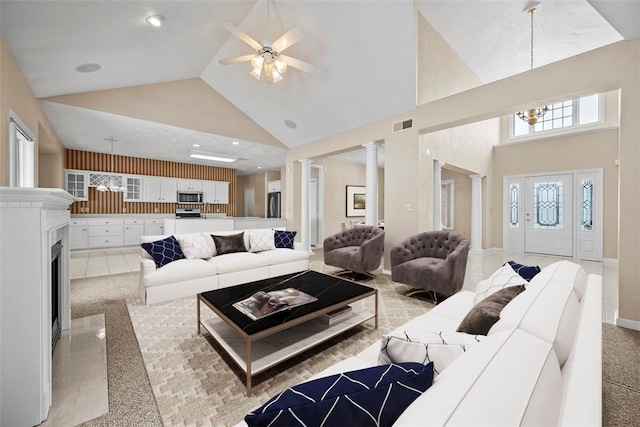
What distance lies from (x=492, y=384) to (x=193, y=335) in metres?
2.36

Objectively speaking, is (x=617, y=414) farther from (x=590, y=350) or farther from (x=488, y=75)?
(x=488, y=75)

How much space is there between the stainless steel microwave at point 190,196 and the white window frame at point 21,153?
162 inches

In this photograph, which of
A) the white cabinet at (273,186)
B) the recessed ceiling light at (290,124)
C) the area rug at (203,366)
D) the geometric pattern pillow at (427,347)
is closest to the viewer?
the geometric pattern pillow at (427,347)

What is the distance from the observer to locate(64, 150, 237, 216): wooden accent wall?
6770 millimetres

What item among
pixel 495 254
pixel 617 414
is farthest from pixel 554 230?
pixel 617 414

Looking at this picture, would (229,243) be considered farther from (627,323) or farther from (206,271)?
(627,323)

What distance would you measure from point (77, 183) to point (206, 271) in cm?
583

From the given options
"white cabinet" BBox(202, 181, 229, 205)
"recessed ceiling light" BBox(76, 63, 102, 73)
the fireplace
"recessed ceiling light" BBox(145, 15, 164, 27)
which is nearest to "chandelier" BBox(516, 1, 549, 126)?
"recessed ceiling light" BBox(145, 15, 164, 27)

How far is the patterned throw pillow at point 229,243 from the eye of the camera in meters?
3.97

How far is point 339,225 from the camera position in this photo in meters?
8.02

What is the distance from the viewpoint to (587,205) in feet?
19.3

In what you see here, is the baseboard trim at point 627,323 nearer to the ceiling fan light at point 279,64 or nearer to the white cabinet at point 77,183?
the ceiling fan light at point 279,64

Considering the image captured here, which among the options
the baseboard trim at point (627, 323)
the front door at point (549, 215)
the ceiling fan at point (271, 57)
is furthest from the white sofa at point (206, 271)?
the front door at point (549, 215)

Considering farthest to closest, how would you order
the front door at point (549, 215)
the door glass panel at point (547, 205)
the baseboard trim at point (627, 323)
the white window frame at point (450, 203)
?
the white window frame at point (450, 203) < the door glass panel at point (547, 205) < the front door at point (549, 215) < the baseboard trim at point (627, 323)
